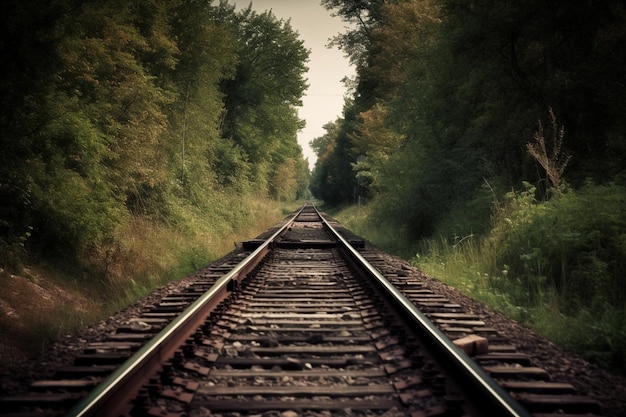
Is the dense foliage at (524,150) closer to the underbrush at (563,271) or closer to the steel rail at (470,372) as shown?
the underbrush at (563,271)

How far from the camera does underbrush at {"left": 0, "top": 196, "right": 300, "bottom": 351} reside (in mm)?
4512

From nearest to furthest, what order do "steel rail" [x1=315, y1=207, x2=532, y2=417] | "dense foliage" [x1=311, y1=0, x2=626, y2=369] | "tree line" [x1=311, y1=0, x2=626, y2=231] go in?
"steel rail" [x1=315, y1=207, x2=532, y2=417] → "dense foliage" [x1=311, y1=0, x2=626, y2=369] → "tree line" [x1=311, y1=0, x2=626, y2=231]

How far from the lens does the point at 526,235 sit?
20.3ft

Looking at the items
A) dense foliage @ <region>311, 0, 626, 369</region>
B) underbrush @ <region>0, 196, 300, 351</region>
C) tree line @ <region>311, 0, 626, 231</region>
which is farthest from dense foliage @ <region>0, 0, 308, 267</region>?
tree line @ <region>311, 0, 626, 231</region>

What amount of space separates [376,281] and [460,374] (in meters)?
2.79

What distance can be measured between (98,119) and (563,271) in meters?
8.10

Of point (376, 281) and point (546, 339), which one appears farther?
point (376, 281)

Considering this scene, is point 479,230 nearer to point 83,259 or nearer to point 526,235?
point 526,235

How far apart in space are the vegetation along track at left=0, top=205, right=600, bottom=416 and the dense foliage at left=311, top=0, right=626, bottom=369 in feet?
4.62

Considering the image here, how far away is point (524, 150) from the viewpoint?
8.88m

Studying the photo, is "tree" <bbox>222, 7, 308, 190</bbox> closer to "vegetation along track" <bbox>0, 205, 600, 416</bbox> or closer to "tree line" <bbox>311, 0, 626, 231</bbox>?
"tree line" <bbox>311, 0, 626, 231</bbox>

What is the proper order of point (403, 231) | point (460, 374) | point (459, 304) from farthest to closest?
point (403, 231), point (459, 304), point (460, 374)

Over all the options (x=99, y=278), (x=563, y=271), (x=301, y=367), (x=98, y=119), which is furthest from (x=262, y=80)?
(x=301, y=367)

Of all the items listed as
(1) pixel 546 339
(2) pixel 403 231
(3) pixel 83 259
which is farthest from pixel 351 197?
(1) pixel 546 339
